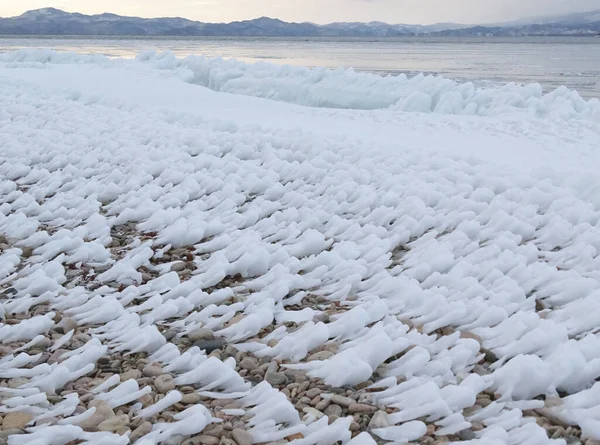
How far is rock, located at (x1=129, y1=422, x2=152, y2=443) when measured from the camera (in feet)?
7.22

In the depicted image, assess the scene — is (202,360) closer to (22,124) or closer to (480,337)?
(480,337)

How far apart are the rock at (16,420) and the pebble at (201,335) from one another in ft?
2.84

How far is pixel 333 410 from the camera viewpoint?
239cm

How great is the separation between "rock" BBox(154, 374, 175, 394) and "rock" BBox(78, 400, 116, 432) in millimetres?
237

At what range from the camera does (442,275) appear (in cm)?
355

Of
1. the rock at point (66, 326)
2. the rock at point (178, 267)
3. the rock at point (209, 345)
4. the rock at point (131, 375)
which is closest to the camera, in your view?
the rock at point (131, 375)

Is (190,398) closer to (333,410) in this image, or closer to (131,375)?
(131,375)

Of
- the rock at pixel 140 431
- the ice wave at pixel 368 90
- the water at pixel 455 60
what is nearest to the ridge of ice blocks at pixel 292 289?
the rock at pixel 140 431

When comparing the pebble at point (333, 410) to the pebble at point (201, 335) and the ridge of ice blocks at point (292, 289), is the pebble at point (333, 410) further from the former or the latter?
the pebble at point (201, 335)

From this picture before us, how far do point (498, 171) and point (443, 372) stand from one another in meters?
3.13

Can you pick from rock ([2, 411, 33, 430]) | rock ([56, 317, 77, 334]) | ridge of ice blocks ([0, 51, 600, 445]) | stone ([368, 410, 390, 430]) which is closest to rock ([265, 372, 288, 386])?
ridge of ice blocks ([0, 51, 600, 445])

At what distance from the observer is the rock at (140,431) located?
7.22 ft

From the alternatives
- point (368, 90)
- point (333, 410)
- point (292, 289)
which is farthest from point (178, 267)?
point (368, 90)

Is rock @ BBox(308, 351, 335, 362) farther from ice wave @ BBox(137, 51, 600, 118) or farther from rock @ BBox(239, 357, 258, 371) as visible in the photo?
ice wave @ BBox(137, 51, 600, 118)
